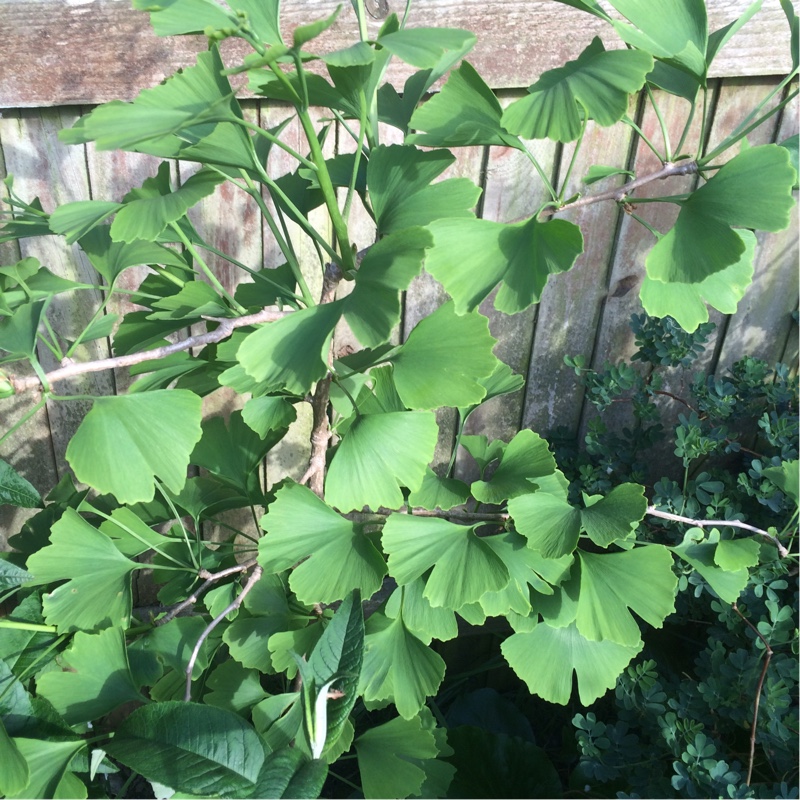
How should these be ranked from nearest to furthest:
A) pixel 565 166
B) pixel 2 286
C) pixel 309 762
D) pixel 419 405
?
pixel 309 762
pixel 419 405
pixel 2 286
pixel 565 166

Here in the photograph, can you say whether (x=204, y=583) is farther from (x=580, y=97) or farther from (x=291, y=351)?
(x=580, y=97)

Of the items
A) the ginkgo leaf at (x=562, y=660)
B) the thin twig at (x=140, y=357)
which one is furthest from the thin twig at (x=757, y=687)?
the thin twig at (x=140, y=357)

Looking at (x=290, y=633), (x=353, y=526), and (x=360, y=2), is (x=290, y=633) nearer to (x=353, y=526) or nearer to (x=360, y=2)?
(x=353, y=526)

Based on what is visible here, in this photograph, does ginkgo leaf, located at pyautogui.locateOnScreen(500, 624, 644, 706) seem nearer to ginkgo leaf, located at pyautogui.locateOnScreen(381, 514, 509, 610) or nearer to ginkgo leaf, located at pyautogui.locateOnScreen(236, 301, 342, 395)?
ginkgo leaf, located at pyautogui.locateOnScreen(381, 514, 509, 610)

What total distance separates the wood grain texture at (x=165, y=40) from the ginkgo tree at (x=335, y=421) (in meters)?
0.18

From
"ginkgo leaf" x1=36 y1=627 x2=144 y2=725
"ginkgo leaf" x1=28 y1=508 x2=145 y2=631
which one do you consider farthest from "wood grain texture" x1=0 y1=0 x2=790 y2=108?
"ginkgo leaf" x1=36 y1=627 x2=144 y2=725

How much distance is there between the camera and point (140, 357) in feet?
2.23

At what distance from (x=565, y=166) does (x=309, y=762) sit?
1.08 metres

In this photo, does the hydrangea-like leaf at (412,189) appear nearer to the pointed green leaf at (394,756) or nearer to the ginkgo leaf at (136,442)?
the ginkgo leaf at (136,442)

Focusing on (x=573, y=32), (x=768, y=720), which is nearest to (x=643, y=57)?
(x=573, y=32)

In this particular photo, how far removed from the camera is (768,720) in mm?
1115

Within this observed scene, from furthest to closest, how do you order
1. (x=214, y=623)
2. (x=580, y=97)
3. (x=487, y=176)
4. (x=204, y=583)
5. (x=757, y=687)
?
(x=487, y=176)
(x=757, y=687)
(x=204, y=583)
(x=214, y=623)
(x=580, y=97)

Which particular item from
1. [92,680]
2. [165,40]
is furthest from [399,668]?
[165,40]

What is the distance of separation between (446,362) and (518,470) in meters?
0.26
